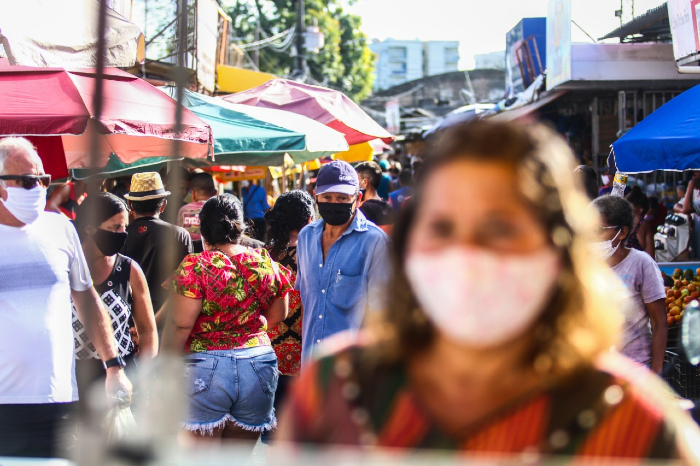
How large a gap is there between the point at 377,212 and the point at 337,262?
2.88m

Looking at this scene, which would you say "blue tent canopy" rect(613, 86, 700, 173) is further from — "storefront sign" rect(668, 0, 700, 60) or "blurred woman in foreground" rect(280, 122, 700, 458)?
"blurred woman in foreground" rect(280, 122, 700, 458)

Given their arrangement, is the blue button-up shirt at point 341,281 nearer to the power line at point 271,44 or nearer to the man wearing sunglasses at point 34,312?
the man wearing sunglasses at point 34,312

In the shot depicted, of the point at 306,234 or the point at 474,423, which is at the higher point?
the point at 306,234

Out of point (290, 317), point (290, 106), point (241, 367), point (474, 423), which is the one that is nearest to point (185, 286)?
point (241, 367)

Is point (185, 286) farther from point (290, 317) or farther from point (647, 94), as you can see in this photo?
point (647, 94)

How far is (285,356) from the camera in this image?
173 inches

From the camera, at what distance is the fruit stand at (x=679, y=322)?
14.8ft

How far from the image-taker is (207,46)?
32.1ft

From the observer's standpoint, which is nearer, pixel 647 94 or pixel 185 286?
pixel 185 286

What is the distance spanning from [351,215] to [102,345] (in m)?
1.44

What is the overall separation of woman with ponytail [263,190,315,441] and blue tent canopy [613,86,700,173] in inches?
87.9

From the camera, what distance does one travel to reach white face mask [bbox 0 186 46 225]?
121 inches

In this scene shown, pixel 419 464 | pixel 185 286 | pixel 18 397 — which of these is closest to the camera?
pixel 419 464

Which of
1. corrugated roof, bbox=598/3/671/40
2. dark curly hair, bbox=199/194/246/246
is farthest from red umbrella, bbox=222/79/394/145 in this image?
dark curly hair, bbox=199/194/246/246
